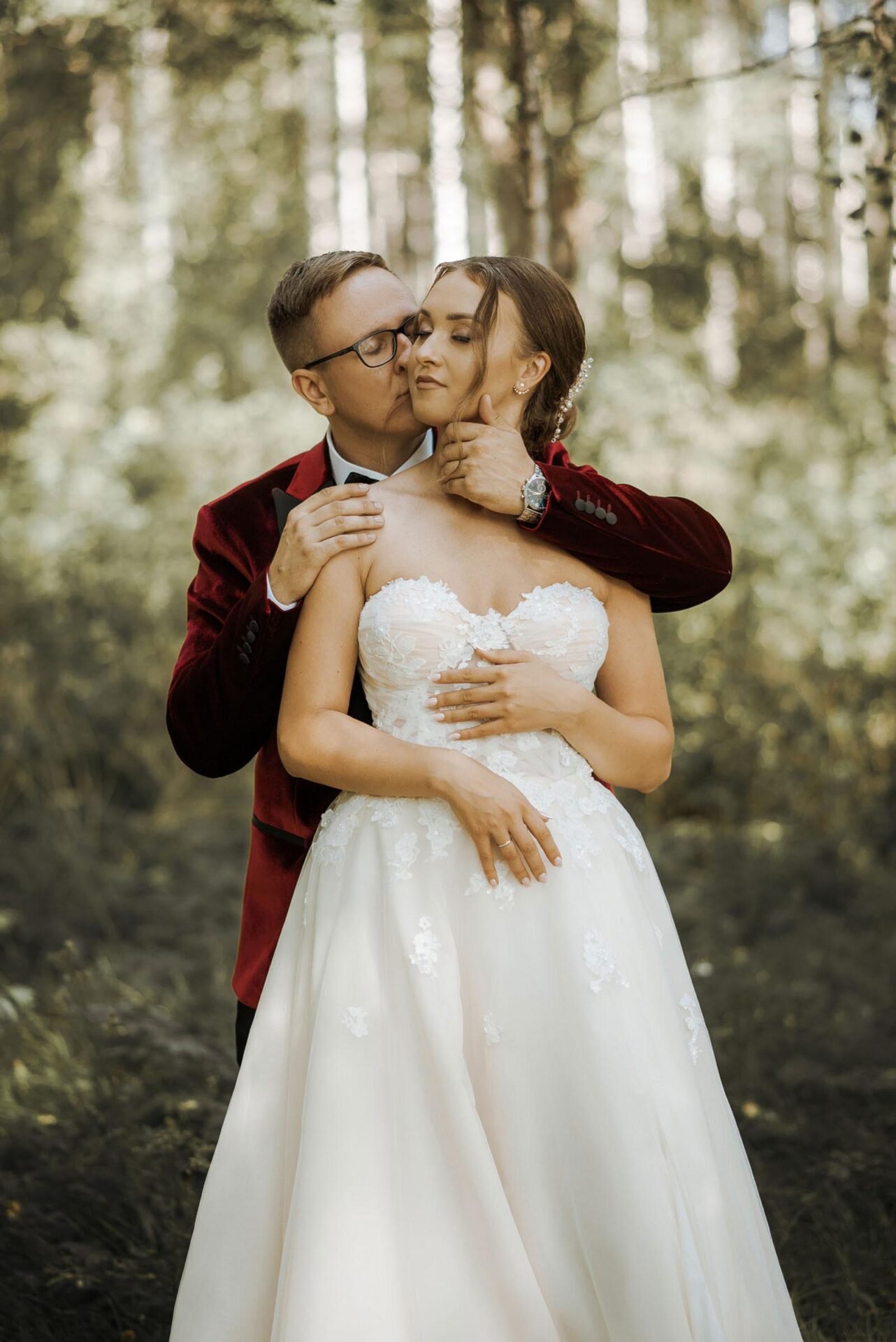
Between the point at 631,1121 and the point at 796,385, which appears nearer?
the point at 631,1121

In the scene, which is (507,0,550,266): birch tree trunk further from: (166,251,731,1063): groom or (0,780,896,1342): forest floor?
(0,780,896,1342): forest floor

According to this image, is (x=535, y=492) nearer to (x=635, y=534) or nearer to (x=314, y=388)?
(x=635, y=534)

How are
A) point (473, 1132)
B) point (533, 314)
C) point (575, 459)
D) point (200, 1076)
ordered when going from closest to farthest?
point (473, 1132) < point (533, 314) < point (200, 1076) < point (575, 459)

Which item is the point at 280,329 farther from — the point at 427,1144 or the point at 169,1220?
the point at 169,1220

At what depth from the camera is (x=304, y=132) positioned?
20.3 m

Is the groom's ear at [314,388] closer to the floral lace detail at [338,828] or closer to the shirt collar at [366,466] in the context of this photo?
the shirt collar at [366,466]

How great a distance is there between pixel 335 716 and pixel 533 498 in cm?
56

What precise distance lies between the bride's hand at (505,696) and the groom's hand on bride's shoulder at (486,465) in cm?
29

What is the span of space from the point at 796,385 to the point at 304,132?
8.33 meters

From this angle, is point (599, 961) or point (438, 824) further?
point (438, 824)

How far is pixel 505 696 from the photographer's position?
2.56 metres

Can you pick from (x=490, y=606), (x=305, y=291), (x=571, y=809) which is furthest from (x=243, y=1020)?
(x=305, y=291)

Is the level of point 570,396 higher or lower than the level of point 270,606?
higher

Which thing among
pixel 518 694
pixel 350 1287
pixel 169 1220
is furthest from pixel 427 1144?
pixel 169 1220
